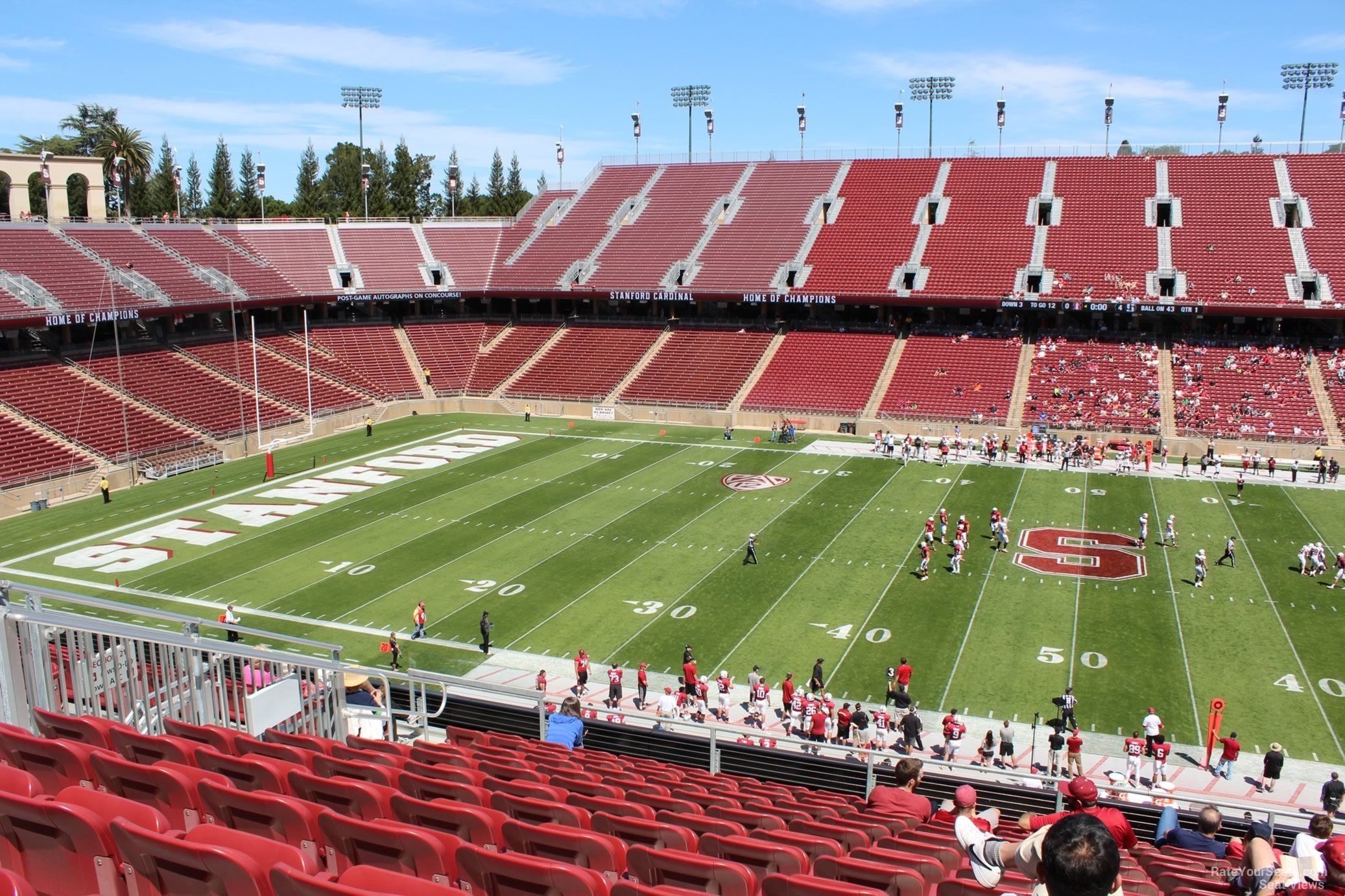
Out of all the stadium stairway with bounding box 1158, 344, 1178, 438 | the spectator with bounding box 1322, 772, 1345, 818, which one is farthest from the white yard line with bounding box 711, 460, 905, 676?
the stadium stairway with bounding box 1158, 344, 1178, 438

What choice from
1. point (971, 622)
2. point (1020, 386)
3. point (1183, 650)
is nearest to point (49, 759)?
point (971, 622)

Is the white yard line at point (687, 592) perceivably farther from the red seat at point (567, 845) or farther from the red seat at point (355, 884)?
the red seat at point (355, 884)

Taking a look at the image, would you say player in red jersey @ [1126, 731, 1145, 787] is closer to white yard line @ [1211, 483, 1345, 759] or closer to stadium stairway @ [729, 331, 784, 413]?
white yard line @ [1211, 483, 1345, 759]

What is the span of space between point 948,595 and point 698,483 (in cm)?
1470

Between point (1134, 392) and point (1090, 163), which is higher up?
point (1090, 163)

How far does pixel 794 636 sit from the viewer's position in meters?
26.0

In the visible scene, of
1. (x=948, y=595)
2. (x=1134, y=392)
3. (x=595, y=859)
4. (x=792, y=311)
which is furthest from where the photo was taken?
(x=792, y=311)

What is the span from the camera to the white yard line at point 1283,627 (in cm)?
2081

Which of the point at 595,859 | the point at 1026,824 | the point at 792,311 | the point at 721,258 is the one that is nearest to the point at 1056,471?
the point at 792,311

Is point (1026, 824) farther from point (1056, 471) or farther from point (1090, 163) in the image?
point (1090, 163)

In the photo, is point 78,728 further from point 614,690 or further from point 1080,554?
point 1080,554

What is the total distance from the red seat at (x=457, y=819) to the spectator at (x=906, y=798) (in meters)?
5.09

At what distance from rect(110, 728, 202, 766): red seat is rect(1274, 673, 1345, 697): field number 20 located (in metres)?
23.3

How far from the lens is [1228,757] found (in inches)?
744
